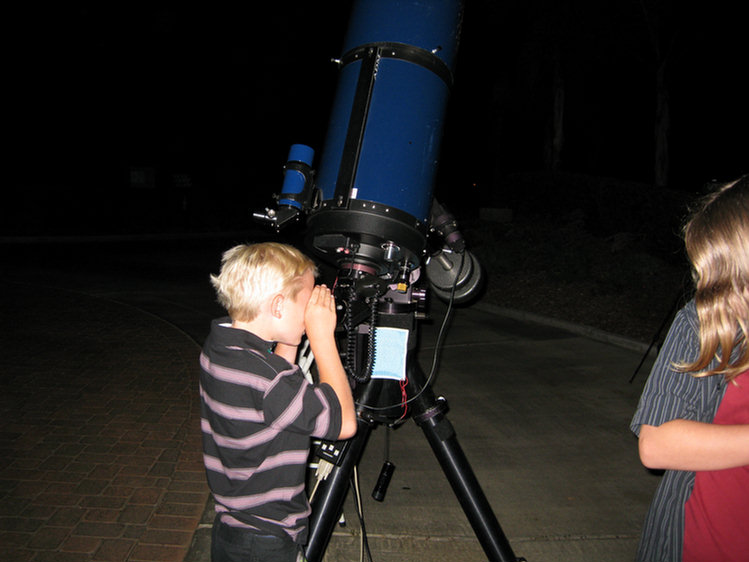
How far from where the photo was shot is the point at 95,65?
750 inches

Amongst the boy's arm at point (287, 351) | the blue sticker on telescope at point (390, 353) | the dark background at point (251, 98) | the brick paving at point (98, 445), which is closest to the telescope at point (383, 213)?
the blue sticker on telescope at point (390, 353)

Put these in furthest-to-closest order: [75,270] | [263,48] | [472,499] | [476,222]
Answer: [263,48] → [476,222] → [75,270] → [472,499]

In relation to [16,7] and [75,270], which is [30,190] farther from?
[75,270]

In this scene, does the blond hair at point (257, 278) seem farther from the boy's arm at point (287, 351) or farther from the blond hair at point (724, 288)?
the blond hair at point (724, 288)

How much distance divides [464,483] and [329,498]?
492 mm

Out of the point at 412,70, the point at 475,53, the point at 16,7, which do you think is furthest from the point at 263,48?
the point at 412,70

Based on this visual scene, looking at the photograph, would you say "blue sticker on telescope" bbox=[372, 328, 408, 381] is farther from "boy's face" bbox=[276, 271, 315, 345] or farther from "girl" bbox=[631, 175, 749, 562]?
"girl" bbox=[631, 175, 749, 562]

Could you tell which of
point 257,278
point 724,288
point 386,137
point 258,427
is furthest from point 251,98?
point 724,288

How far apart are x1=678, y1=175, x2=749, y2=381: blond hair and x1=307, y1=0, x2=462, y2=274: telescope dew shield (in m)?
0.90

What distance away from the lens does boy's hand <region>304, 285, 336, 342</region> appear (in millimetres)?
1503

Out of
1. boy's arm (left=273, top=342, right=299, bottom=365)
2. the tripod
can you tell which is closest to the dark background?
the tripod

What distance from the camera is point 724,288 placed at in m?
1.19

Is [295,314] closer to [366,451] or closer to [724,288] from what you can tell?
[724,288]

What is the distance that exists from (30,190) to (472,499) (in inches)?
804
